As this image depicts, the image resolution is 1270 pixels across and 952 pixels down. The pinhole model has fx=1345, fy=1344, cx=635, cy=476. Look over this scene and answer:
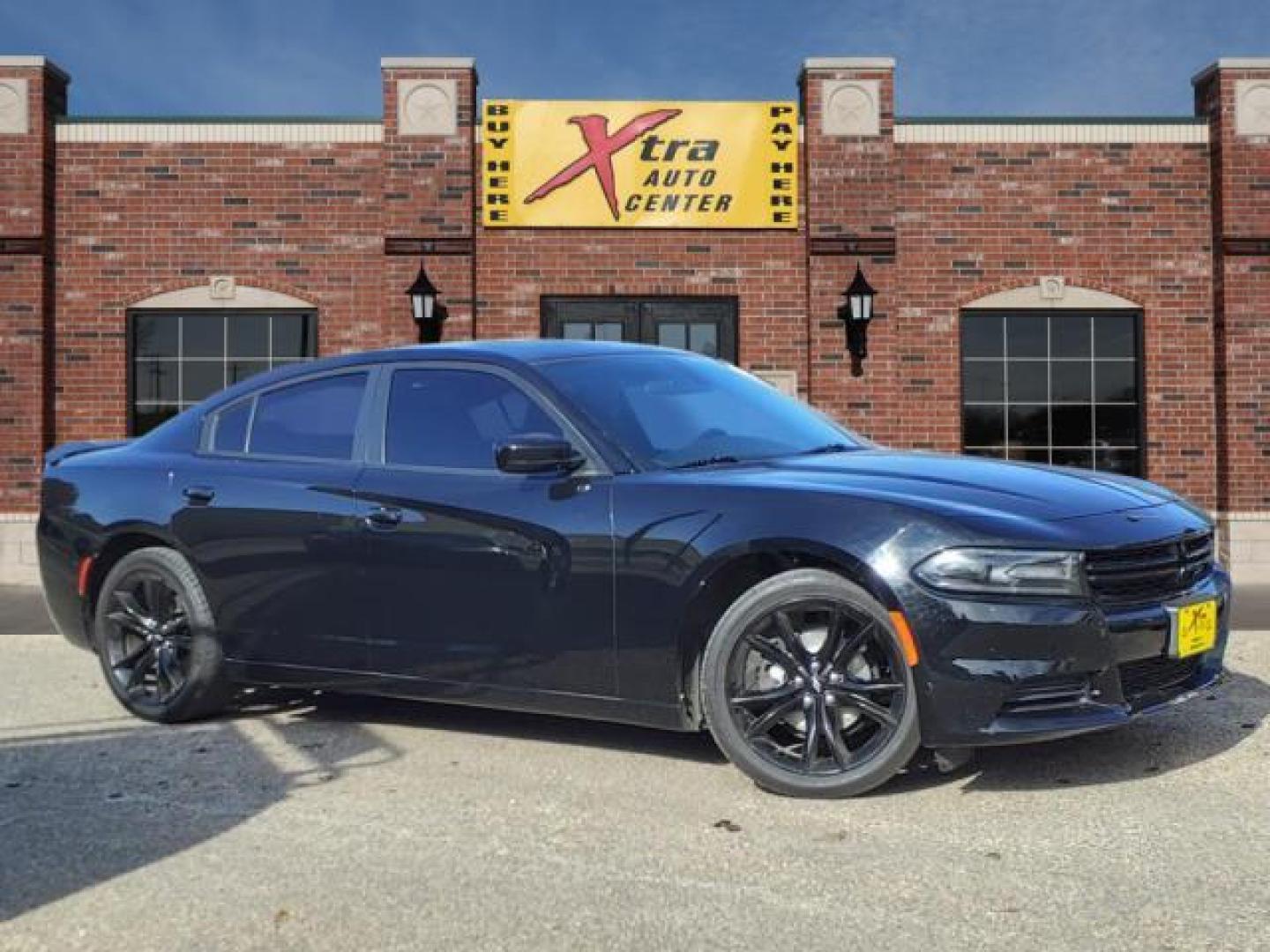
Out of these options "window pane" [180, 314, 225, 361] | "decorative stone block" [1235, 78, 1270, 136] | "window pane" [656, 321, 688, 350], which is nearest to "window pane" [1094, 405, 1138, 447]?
"decorative stone block" [1235, 78, 1270, 136]

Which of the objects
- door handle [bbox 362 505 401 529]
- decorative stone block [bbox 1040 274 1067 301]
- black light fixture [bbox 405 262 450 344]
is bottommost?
door handle [bbox 362 505 401 529]

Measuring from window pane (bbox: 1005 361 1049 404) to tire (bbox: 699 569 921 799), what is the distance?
11.1 metres

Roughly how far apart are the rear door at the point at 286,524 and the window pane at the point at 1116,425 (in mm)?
11133

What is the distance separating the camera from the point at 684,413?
508 centimetres

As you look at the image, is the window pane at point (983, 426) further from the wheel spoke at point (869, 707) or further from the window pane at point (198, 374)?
the wheel spoke at point (869, 707)

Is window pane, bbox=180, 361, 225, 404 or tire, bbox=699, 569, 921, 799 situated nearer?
tire, bbox=699, 569, 921, 799

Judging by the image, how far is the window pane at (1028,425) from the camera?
577 inches

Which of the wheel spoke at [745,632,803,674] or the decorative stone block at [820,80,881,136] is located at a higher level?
the decorative stone block at [820,80,881,136]

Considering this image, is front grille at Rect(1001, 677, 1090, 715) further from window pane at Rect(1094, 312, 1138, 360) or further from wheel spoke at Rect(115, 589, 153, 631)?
window pane at Rect(1094, 312, 1138, 360)

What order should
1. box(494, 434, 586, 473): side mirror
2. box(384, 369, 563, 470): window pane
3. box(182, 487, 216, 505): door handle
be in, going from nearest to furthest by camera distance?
box(494, 434, 586, 473): side mirror, box(384, 369, 563, 470): window pane, box(182, 487, 216, 505): door handle

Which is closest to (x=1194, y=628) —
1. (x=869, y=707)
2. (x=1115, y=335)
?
(x=869, y=707)

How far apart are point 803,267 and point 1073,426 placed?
3.43 m

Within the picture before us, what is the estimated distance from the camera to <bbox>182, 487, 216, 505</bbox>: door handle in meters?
5.53

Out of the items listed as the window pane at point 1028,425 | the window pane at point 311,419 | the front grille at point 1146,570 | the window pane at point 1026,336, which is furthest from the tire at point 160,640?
the window pane at point 1026,336
